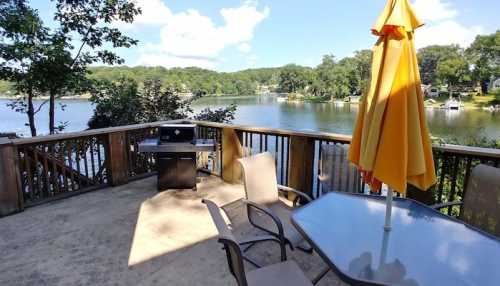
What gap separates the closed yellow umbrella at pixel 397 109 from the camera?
1.63 metres

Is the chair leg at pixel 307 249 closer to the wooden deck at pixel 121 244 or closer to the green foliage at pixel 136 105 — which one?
the wooden deck at pixel 121 244

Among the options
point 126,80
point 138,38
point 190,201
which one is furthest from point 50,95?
point 190,201

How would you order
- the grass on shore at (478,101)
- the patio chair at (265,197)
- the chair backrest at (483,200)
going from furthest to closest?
the grass on shore at (478,101) → the patio chair at (265,197) → the chair backrest at (483,200)

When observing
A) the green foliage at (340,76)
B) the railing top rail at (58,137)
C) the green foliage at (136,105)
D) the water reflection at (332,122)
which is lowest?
the water reflection at (332,122)

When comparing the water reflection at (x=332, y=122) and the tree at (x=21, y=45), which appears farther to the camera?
the water reflection at (x=332, y=122)

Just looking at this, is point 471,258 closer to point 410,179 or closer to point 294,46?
point 410,179

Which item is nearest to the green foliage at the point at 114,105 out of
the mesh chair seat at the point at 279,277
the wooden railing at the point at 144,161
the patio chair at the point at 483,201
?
the wooden railing at the point at 144,161

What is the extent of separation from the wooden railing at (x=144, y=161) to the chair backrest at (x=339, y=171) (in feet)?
0.68

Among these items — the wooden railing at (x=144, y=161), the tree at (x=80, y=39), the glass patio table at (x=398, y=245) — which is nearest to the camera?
the glass patio table at (x=398, y=245)

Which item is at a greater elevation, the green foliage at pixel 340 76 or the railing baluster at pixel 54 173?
the green foliage at pixel 340 76

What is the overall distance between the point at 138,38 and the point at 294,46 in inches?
1590

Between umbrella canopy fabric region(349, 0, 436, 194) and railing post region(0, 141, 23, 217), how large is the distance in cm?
378

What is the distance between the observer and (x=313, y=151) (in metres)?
3.67

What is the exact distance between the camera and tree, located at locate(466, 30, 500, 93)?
43.5m
